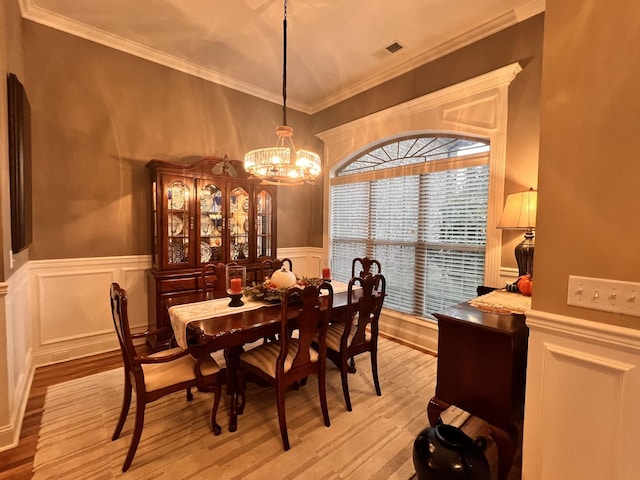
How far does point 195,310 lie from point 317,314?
931 mm

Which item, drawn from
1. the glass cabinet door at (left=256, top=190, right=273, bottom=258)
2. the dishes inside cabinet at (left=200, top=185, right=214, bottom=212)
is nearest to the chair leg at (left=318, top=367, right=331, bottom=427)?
the glass cabinet door at (left=256, top=190, right=273, bottom=258)

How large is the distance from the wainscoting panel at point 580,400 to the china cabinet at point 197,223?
2419mm

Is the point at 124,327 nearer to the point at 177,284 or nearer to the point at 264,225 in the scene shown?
the point at 177,284

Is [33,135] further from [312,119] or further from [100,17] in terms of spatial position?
[312,119]

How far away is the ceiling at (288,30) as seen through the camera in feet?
9.03

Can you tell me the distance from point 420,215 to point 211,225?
2541mm

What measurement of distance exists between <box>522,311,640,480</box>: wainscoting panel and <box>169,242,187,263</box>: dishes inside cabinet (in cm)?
330

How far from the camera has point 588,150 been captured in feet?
3.81

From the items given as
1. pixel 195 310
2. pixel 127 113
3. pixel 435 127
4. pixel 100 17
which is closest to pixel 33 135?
pixel 127 113

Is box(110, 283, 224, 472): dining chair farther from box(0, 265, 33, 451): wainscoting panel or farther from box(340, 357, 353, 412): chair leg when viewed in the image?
box(340, 357, 353, 412): chair leg

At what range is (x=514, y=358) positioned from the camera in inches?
64.3

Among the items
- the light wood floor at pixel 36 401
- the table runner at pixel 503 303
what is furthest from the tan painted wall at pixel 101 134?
the table runner at pixel 503 303

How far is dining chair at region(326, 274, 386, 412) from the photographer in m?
2.35

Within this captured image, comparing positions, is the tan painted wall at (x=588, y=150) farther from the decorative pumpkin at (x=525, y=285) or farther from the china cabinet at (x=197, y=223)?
the china cabinet at (x=197, y=223)
